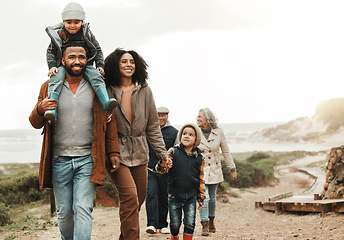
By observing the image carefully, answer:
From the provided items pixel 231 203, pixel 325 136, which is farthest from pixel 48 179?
pixel 325 136

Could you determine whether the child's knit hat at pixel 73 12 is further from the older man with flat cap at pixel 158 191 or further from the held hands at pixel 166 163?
the older man with flat cap at pixel 158 191

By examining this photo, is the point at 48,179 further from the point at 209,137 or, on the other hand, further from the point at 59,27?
the point at 209,137

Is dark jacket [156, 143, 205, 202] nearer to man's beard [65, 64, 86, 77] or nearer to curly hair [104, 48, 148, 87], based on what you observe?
curly hair [104, 48, 148, 87]

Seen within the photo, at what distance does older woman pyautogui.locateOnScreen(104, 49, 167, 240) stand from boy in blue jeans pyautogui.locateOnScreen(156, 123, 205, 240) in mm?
516

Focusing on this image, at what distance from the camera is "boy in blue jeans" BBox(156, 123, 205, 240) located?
16.5 feet

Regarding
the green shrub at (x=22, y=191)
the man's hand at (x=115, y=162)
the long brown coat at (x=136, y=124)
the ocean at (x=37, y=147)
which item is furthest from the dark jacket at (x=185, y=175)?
the ocean at (x=37, y=147)

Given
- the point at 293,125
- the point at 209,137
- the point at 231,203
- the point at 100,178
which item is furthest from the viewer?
the point at 293,125

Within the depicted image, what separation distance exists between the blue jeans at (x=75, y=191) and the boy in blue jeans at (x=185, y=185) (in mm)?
1498

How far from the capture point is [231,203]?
14852 millimetres

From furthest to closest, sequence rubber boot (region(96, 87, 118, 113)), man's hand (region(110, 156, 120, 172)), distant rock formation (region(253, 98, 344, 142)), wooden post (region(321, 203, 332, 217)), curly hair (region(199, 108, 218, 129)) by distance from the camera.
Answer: distant rock formation (region(253, 98, 344, 142)), wooden post (region(321, 203, 332, 217)), curly hair (region(199, 108, 218, 129)), man's hand (region(110, 156, 120, 172)), rubber boot (region(96, 87, 118, 113))

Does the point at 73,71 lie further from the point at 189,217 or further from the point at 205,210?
the point at 205,210

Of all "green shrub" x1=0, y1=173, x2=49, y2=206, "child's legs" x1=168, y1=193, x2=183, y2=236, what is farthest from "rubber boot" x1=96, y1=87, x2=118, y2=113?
"green shrub" x1=0, y1=173, x2=49, y2=206

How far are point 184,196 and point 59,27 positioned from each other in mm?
2360

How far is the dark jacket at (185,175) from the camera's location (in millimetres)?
5023
